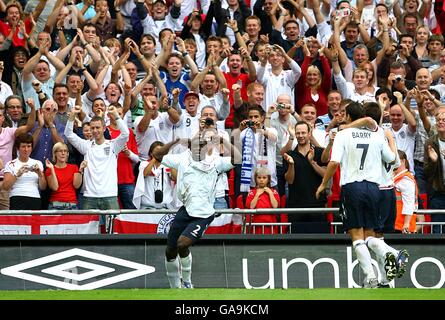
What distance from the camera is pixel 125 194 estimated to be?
67.5 ft

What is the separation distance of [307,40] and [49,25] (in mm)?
4909

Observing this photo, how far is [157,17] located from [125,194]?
17.0 feet

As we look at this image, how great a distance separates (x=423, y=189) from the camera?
20688 mm

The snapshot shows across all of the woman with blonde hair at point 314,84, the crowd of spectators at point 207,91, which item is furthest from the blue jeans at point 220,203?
the woman with blonde hair at point 314,84

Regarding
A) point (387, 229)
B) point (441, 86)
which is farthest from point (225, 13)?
point (387, 229)

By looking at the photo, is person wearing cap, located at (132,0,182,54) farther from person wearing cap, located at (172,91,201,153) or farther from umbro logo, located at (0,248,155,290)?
umbro logo, located at (0,248,155,290)

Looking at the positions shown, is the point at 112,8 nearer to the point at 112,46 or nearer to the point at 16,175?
the point at 112,46

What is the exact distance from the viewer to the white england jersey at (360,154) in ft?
52.2

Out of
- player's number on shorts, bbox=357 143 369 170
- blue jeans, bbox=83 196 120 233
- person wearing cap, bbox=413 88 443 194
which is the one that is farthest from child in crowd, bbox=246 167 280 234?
player's number on shorts, bbox=357 143 369 170

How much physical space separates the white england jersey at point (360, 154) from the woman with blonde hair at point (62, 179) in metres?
5.60

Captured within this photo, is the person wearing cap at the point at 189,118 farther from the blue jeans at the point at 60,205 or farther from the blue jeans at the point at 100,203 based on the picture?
the blue jeans at the point at 60,205

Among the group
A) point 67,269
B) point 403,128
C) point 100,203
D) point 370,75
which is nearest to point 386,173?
point 403,128

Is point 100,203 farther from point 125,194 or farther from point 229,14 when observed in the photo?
point 229,14

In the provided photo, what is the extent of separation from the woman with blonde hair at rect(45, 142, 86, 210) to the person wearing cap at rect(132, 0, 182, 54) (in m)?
4.35
